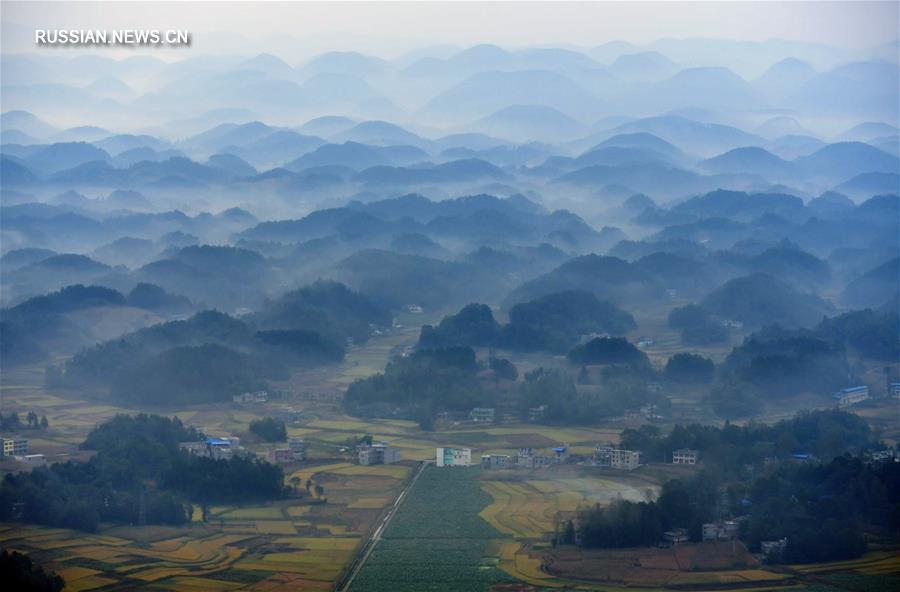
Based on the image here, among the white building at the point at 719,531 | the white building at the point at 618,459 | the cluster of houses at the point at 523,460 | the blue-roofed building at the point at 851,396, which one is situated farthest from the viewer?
the blue-roofed building at the point at 851,396

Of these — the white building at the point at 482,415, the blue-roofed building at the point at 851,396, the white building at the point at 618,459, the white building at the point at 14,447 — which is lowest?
the white building at the point at 618,459

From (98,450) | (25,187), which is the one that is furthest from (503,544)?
(25,187)

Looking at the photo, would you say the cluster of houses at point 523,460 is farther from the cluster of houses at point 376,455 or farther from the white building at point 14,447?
the white building at point 14,447

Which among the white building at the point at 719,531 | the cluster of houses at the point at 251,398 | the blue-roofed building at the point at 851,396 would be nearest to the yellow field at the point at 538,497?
the white building at the point at 719,531

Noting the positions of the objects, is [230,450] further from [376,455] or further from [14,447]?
[14,447]

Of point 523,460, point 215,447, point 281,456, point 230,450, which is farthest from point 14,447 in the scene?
point 523,460

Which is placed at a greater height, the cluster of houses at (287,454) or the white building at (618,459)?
the cluster of houses at (287,454)
